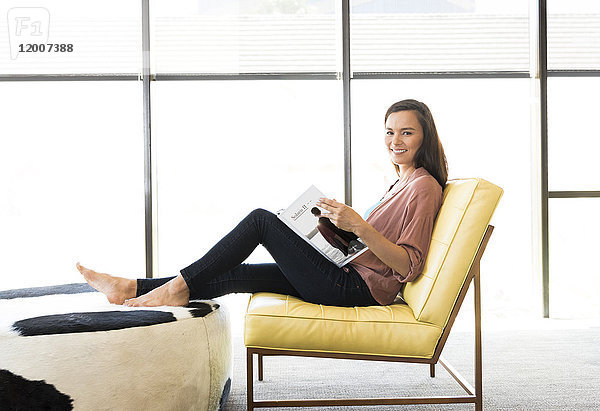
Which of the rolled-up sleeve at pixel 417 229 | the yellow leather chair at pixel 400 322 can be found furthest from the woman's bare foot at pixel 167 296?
the rolled-up sleeve at pixel 417 229

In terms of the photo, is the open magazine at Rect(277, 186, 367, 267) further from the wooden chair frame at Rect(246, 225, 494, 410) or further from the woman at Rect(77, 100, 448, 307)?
the wooden chair frame at Rect(246, 225, 494, 410)

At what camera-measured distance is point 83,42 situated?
370 centimetres

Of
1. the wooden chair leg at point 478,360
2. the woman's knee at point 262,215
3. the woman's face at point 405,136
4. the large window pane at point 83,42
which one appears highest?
the large window pane at point 83,42

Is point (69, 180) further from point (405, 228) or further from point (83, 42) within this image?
point (405, 228)

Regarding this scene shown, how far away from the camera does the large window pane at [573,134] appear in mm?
3840

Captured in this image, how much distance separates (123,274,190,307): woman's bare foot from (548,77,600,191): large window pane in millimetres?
2827

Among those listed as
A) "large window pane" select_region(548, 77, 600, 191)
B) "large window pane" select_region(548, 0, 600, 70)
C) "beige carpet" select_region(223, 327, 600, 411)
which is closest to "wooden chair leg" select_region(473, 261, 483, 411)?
"beige carpet" select_region(223, 327, 600, 411)

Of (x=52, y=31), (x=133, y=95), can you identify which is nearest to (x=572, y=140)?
(x=133, y=95)

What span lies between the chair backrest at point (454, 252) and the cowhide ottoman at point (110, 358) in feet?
2.37

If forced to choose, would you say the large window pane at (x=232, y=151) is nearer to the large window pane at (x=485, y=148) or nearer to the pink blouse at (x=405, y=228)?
the large window pane at (x=485, y=148)

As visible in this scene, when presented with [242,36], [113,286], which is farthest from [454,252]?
[242,36]

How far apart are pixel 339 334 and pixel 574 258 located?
2710 mm

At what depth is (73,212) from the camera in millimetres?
3748

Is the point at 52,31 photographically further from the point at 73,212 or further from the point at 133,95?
the point at 73,212
